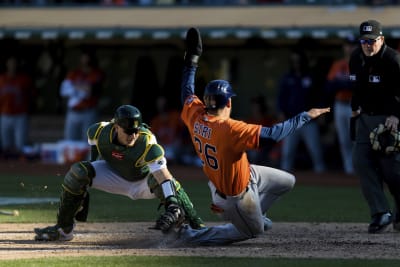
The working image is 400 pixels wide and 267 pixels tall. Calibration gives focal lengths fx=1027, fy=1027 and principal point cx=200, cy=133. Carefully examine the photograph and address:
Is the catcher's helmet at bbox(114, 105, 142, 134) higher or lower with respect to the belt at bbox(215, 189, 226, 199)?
higher

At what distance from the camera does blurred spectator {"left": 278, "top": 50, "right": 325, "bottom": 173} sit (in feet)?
53.4

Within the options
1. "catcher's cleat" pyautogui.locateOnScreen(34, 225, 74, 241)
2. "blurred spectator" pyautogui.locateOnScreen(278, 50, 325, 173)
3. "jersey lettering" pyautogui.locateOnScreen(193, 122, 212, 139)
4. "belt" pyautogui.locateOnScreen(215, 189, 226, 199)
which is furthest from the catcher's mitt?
"blurred spectator" pyautogui.locateOnScreen(278, 50, 325, 173)

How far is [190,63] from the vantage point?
9047 millimetres

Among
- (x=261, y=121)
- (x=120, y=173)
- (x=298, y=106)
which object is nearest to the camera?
(x=120, y=173)

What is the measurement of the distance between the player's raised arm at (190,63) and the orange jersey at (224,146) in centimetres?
42

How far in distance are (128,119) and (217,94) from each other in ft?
2.43

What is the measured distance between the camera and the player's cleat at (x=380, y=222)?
A: 9.21 metres

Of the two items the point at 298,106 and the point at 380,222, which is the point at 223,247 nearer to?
the point at 380,222

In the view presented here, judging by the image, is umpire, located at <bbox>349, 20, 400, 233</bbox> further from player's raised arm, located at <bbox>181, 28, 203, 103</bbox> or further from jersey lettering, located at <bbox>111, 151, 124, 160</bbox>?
jersey lettering, located at <bbox>111, 151, 124, 160</bbox>

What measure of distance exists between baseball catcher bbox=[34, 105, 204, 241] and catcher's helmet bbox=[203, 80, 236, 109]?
58 cm

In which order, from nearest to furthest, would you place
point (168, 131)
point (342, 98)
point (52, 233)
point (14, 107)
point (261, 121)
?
point (52, 233)
point (342, 98)
point (261, 121)
point (168, 131)
point (14, 107)

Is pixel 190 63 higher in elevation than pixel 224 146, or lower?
higher

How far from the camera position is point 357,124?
31.5 feet

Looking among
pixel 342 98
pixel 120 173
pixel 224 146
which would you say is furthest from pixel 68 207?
pixel 342 98
